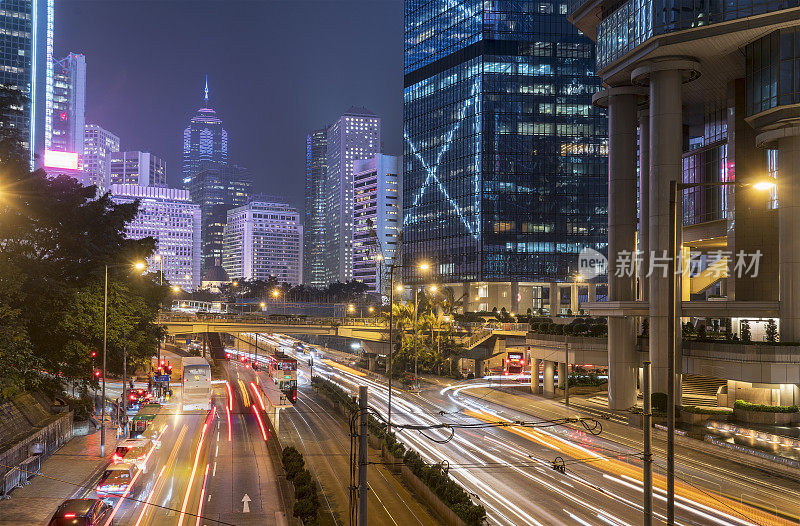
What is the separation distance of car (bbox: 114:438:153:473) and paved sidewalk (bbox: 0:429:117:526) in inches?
53.7

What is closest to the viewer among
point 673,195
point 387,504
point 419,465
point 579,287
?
point 673,195

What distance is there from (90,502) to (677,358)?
4371cm

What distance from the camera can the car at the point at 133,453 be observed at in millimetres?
38406

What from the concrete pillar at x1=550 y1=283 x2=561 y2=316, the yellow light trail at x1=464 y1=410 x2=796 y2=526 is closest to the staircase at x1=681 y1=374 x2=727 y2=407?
the yellow light trail at x1=464 y1=410 x2=796 y2=526

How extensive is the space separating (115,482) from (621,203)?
154ft

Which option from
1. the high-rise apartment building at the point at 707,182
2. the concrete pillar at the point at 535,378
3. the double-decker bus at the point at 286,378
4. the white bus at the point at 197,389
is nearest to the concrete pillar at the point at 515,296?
the concrete pillar at the point at 535,378

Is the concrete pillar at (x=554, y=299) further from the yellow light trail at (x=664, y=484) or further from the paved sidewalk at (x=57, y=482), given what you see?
the paved sidewalk at (x=57, y=482)

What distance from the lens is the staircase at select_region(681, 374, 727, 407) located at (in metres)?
59.2

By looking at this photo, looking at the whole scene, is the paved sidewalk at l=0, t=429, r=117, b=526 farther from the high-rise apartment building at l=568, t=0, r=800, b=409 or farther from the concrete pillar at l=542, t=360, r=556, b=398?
the concrete pillar at l=542, t=360, r=556, b=398

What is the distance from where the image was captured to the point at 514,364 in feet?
311

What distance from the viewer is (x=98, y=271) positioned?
50750 mm

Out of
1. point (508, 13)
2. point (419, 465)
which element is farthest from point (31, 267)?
point (508, 13)

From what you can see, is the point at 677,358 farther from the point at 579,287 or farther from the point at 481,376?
the point at 579,287

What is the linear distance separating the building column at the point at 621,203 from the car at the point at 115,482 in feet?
133
